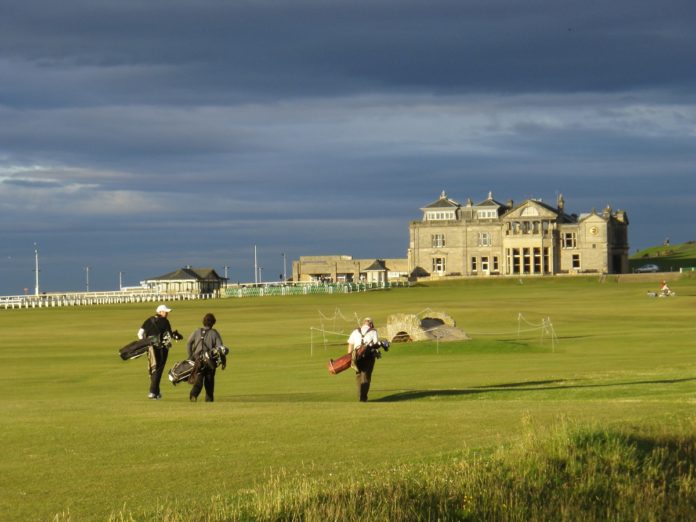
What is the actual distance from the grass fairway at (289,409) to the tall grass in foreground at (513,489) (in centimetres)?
52

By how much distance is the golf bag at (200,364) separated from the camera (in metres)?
24.5

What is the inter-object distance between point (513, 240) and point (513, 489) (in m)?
152

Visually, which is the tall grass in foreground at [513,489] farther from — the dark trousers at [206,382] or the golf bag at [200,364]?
the dark trousers at [206,382]

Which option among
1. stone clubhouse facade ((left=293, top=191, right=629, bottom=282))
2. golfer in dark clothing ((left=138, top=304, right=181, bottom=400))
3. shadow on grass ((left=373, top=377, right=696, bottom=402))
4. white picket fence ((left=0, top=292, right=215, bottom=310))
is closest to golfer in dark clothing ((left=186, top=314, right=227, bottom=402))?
golfer in dark clothing ((left=138, top=304, right=181, bottom=400))

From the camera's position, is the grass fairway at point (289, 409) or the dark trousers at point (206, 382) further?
the dark trousers at point (206, 382)

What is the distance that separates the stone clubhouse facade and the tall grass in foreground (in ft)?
478

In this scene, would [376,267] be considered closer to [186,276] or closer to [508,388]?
[186,276]

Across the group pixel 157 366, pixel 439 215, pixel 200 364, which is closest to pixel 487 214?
pixel 439 215

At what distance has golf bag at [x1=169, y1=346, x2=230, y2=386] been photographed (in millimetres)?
24547

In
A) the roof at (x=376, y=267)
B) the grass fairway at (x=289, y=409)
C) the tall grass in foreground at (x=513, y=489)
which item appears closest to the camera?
the tall grass in foreground at (x=513, y=489)

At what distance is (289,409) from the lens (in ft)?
70.5

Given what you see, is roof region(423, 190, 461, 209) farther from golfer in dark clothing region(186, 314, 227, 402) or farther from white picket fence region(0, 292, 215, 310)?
golfer in dark clothing region(186, 314, 227, 402)

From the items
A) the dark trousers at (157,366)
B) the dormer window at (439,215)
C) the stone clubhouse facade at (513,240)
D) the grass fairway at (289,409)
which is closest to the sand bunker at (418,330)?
the grass fairway at (289,409)

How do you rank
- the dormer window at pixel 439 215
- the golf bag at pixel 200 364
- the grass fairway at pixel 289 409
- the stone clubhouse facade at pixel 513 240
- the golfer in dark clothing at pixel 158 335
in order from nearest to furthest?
1. the grass fairway at pixel 289 409
2. the golf bag at pixel 200 364
3. the golfer in dark clothing at pixel 158 335
4. the stone clubhouse facade at pixel 513 240
5. the dormer window at pixel 439 215
